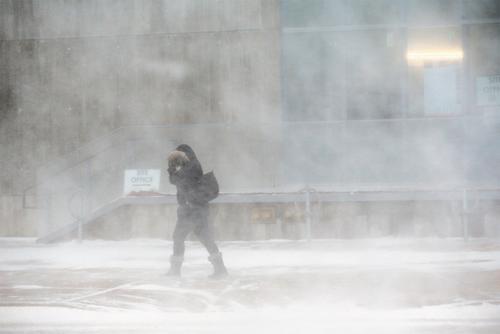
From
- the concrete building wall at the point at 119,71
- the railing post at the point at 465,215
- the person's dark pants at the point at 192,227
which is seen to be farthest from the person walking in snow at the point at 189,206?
the concrete building wall at the point at 119,71

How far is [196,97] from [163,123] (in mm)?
846

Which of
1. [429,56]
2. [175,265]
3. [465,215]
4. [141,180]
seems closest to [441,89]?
[429,56]

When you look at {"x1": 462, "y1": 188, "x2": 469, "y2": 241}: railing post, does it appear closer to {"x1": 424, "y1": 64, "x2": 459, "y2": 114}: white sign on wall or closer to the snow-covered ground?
the snow-covered ground

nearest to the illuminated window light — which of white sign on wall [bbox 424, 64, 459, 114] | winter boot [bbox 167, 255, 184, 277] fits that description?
white sign on wall [bbox 424, 64, 459, 114]

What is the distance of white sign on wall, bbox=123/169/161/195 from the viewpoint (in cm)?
1304

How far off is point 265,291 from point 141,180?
6.20 meters

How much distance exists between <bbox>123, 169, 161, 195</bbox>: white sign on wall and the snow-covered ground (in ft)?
5.42

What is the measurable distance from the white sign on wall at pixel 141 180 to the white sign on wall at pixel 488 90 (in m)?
6.46

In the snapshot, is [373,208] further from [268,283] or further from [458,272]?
[268,283]

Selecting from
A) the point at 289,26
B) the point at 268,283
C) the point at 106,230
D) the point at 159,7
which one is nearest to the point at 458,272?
the point at 268,283

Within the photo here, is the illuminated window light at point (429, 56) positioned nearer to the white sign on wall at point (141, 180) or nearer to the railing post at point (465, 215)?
the railing post at point (465, 215)

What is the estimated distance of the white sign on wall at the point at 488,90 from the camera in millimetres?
14419

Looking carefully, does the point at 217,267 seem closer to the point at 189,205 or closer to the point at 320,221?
the point at 189,205

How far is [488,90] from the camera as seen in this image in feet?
47.4
